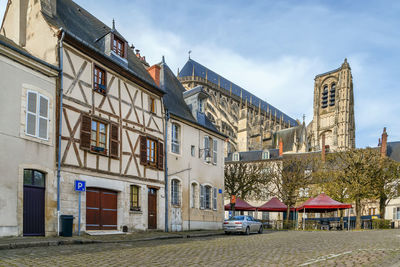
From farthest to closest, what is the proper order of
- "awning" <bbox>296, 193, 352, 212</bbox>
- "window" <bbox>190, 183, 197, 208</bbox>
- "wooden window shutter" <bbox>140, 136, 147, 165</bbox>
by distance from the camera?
"awning" <bbox>296, 193, 352, 212</bbox> < "window" <bbox>190, 183, 197, 208</bbox> < "wooden window shutter" <bbox>140, 136, 147, 165</bbox>

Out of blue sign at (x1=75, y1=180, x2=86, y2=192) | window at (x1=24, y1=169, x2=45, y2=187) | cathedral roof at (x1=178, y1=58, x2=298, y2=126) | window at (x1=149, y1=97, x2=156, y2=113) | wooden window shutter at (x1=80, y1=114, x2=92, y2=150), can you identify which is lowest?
blue sign at (x1=75, y1=180, x2=86, y2=192)

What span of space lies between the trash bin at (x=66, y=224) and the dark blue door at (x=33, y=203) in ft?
1.91

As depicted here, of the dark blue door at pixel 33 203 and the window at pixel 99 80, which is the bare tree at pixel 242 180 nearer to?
the window at pixel 99 80

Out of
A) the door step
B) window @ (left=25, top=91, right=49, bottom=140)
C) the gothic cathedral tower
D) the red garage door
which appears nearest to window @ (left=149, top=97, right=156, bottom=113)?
the red garage door

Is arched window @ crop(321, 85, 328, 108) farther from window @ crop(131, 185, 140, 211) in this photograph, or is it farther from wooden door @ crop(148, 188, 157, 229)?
window @ crop(131, 185, 140, 211)

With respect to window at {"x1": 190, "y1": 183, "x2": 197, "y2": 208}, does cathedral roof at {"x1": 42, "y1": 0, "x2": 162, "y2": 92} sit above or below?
above

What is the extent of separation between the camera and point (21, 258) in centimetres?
738

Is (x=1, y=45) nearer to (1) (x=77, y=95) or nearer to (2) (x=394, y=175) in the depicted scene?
(1) (x=77, y=95)

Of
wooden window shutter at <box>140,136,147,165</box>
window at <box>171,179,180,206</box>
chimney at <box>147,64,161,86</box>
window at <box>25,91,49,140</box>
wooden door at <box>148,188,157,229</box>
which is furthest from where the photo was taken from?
chimney at <box>147,64,161,86</box>

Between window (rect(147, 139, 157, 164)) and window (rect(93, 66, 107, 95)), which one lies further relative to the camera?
window (rect(147, 139, 157, 164))

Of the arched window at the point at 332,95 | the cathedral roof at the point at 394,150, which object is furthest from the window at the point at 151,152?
the arched window at the point at 332,95

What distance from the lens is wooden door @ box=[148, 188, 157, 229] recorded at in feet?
58.5

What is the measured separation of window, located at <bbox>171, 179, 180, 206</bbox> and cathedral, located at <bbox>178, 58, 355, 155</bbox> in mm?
33980

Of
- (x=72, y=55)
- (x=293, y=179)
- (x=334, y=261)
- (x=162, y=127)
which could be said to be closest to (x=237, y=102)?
(x=293, y=179)
